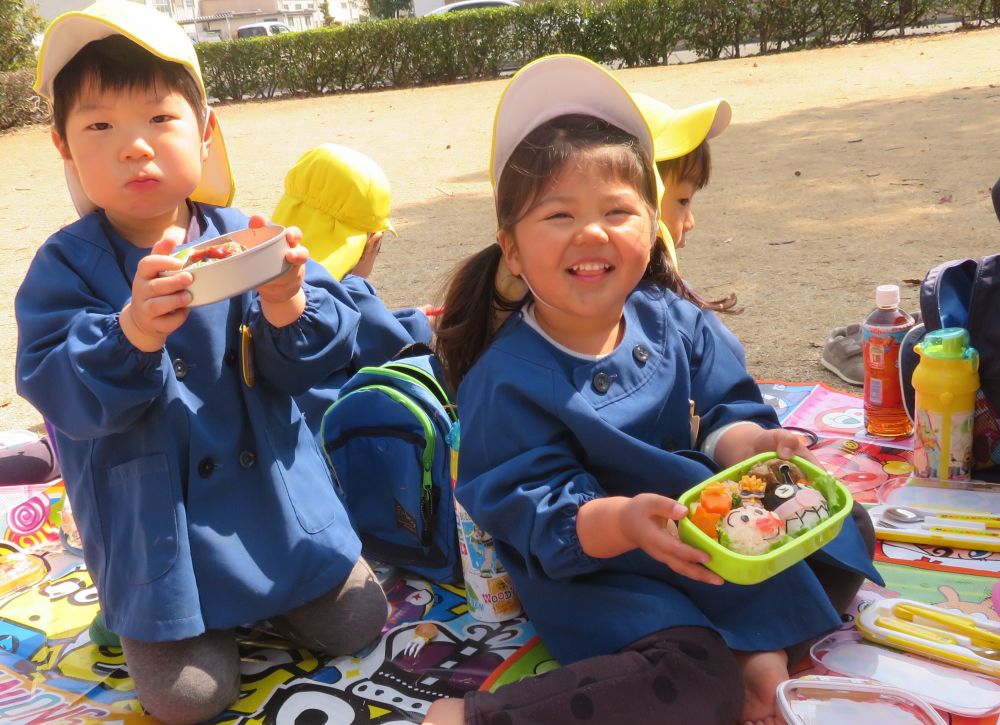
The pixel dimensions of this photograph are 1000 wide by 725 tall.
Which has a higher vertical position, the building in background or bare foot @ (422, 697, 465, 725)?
the building in background

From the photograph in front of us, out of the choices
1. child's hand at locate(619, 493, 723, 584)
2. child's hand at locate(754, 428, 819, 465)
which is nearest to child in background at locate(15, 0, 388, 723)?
child's hand at locate(619, 493, 723, 584)

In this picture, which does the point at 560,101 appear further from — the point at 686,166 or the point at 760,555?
the point at 760,555

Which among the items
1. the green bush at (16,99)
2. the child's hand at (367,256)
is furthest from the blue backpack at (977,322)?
the green bush at (16,99)

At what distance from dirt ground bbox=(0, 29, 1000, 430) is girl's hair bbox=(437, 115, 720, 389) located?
1528 mm

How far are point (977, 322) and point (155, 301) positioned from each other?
2162mm

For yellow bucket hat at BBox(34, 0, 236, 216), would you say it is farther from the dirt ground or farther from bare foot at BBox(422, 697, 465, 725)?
the dirt ground

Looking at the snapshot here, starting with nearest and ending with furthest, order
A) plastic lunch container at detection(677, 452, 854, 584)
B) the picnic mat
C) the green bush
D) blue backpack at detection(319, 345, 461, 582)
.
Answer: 1. plastic lunch container at detection(677, 452, 854, 584)
2. the picnic mat
3. blue backpack at detection(319, 345, 461, 582)
4. the green bush

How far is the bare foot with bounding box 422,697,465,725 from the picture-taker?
2.02 meters

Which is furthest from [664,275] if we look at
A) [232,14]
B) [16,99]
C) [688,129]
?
[232,14]

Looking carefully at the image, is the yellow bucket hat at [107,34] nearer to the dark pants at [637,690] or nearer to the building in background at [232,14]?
the dark pants at [637,690]

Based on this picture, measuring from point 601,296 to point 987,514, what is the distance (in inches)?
50.7

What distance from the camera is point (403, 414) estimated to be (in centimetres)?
273

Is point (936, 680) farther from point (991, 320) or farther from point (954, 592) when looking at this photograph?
point (991, 320)

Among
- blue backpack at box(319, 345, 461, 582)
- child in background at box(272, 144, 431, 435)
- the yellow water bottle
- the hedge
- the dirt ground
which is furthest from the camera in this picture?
the hedge
